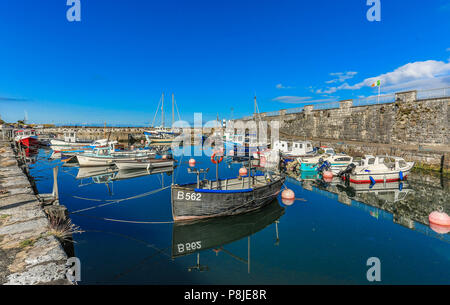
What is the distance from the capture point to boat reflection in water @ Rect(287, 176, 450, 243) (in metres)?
12.2

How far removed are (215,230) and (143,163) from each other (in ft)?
55.3

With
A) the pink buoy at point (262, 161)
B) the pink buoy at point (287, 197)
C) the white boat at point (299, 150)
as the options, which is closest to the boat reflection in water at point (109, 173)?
the pink buoy at point (287, 197)

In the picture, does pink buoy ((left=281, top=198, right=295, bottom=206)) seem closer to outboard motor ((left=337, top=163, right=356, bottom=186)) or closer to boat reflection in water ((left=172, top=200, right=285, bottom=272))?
boat reflection in water ((left=172, top=200, right=285, bottom=272))

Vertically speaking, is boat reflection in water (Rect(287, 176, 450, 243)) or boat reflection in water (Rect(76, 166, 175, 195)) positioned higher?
boat reflection in water (Rect(76, 166, 175, 195))

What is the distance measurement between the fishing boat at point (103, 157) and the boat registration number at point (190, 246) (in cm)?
1795

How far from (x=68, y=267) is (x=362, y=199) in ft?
55.7

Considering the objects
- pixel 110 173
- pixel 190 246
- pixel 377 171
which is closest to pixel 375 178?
pixel 377 171

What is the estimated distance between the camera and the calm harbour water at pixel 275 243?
7652 millimetres

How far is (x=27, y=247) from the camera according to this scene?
5703 mm

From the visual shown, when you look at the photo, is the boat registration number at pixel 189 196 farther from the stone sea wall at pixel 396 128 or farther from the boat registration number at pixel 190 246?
the stone sea wall at pixel 396 128

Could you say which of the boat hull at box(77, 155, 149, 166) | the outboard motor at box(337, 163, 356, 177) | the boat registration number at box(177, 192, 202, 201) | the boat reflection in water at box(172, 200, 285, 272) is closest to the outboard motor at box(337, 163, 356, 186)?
the outboard motor at box(337, 163, 356, 177)

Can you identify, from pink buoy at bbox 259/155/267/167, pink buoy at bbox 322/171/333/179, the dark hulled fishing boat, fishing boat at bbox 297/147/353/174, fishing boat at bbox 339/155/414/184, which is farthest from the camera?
pink buoy at bbox 259/155/267/167

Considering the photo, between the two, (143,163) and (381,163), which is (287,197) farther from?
(143,163)

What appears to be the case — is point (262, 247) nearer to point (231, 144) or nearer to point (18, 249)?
point (18, 249)
